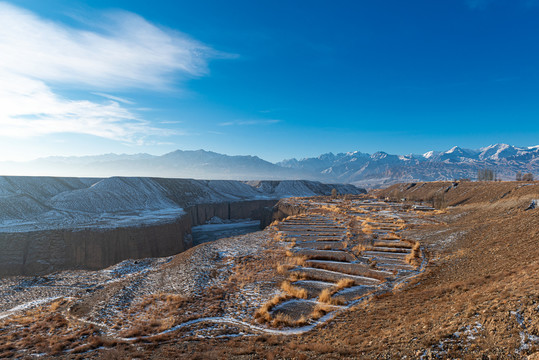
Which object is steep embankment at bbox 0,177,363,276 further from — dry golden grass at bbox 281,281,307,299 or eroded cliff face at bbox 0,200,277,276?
dry golden grass at bbox 281,281,307,299

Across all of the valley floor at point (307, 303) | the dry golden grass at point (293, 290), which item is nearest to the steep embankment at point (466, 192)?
the valley floor at point (307, 303)

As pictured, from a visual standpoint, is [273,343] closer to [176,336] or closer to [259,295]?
[176,336]

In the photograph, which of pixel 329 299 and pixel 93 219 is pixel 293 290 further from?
pixel 93 219

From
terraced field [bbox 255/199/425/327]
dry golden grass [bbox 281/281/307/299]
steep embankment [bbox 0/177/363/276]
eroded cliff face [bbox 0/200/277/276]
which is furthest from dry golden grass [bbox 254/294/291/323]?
steep embankment [bbox 0/177/363/276]

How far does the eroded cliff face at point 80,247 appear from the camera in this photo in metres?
33.4

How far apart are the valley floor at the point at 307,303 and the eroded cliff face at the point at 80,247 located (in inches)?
579

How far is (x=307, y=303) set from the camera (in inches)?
462

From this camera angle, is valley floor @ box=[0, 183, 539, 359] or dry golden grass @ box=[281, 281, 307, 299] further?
dry golden grass @ box=[281, 281, 307, 299]

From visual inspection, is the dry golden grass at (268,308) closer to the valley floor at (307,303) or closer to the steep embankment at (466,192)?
the valley floor at (307,303)

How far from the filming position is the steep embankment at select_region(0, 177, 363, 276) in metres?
34.9

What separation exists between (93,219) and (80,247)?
12.3 m

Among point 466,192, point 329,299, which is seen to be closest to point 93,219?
point 329,299

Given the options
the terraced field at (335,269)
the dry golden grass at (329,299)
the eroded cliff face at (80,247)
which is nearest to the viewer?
the terraced field at (335,269)

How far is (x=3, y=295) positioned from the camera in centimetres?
1780
